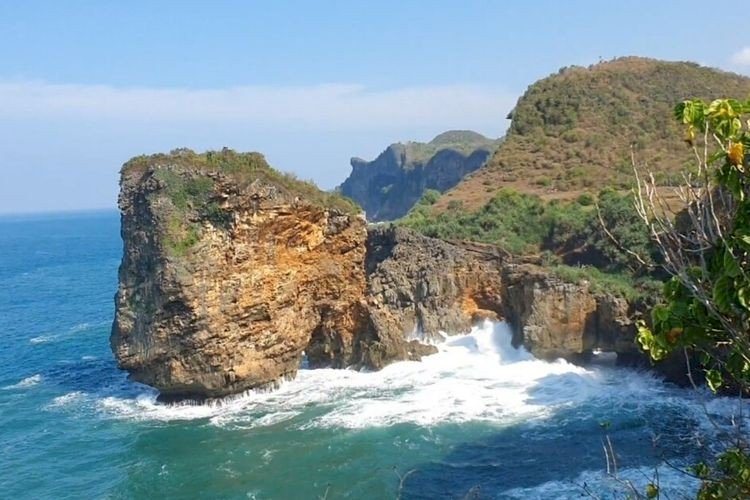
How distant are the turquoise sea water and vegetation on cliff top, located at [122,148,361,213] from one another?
845cm

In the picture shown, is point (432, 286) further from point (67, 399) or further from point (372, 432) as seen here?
point (67, 399)

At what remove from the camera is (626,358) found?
101 ft

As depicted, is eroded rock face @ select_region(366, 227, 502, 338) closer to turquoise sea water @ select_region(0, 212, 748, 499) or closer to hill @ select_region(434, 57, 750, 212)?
turquoise sea water @ select_region(0, 212, 748, 499)

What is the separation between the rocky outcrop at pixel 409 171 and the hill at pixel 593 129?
44932 millimetres

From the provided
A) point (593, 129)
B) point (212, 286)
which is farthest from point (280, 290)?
point (593, 129)

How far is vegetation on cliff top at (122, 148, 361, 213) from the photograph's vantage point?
29.8m

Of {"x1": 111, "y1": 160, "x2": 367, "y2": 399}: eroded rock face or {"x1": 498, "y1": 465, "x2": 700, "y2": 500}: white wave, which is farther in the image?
{"x1": 111, "y1": 160, "x2": 367, "y2": 399}: eroded rock face

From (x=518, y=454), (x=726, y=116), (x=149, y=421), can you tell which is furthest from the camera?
(x=149, y=421)

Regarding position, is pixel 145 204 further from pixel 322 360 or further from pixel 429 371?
pixel 429 371

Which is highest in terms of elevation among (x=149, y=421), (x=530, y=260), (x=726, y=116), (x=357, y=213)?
(x=726, y=116)

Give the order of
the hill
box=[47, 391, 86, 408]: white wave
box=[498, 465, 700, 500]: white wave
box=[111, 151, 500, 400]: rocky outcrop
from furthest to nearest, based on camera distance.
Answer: the hill → box=[47, 391, 86, 408]: white wave → box=[111, 151, 500, 400]: rocky outcrop → box=[498, 465, 700, 500]: white wave

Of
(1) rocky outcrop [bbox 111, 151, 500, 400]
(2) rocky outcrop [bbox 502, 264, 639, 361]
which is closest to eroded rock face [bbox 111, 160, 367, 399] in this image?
(1) rocky outcrop [bbox 111, 151, 500, 400]

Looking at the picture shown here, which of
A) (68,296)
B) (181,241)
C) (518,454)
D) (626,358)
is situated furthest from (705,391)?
(68,296)

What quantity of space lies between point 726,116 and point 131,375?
29.2 metres
